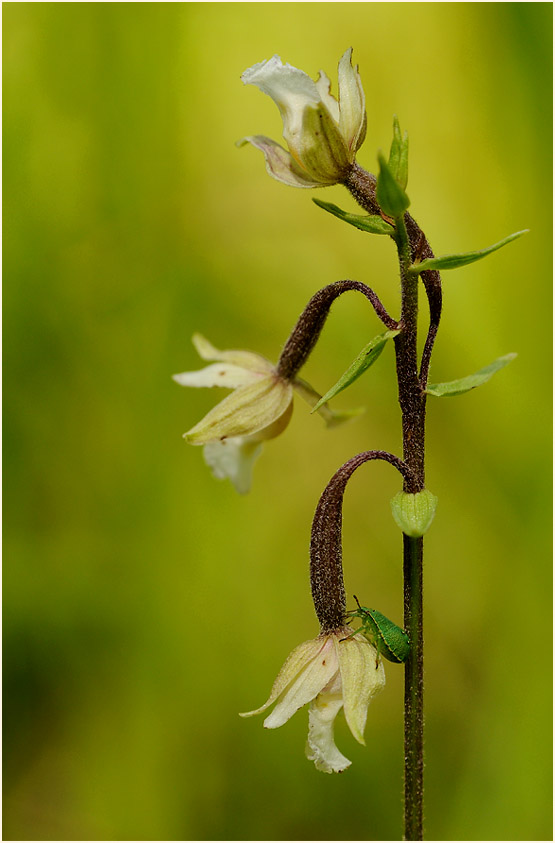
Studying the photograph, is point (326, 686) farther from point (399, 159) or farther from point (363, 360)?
point (399, 159)

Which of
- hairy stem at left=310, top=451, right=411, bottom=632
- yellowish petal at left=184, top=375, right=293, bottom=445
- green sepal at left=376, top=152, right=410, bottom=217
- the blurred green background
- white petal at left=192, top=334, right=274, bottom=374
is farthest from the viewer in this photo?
the blurred green background

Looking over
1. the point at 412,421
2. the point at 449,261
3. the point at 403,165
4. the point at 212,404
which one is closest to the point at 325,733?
the point at 412,421

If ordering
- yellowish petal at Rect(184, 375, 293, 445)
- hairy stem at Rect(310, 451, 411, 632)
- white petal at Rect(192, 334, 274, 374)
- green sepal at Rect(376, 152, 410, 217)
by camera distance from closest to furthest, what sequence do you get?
green sepal at Rect(376, 152, 410, 217) → hairy stem at Rect(310, 451, 411, 632) → yellowish petal at Rect(184, 375, 293, 445) → white petal at Rect(192, 334, 274, 374)

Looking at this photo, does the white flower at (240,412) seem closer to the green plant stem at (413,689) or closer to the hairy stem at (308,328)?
the hairy stem at (308,328)

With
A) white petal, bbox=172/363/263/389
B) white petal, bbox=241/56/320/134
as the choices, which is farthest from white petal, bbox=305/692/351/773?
white petal, bbox=241/56/320/134

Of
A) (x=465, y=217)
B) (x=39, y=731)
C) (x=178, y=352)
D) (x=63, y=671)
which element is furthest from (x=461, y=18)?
(x=39, y=731)

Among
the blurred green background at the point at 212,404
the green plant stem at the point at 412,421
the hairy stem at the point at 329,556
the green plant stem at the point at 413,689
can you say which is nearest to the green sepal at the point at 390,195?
the green plant stem at the point at 412,421

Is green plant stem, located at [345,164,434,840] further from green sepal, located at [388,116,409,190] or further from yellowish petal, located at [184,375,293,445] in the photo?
yellowish petal, located at [184,375,293,445]
